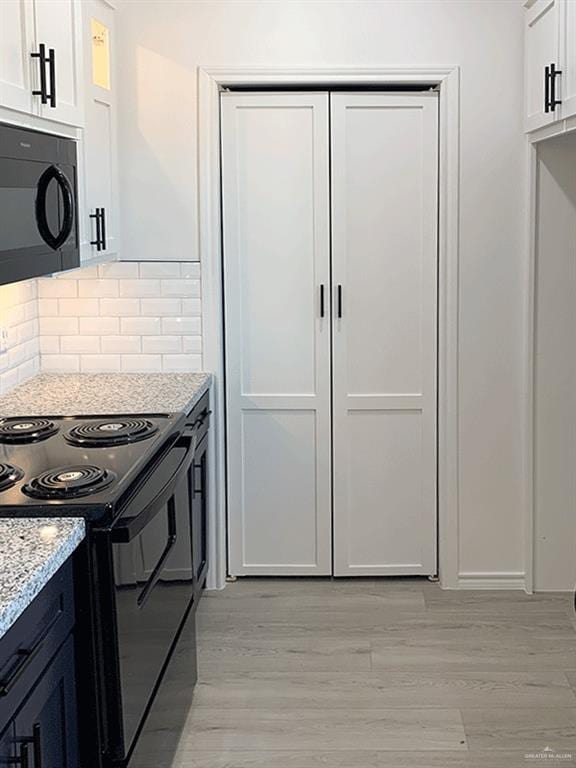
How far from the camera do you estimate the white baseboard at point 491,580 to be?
14.6 ft

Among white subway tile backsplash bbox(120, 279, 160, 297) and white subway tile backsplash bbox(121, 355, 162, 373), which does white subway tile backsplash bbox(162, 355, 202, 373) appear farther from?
white subway tile backsplash bbox(120, 279, 160, 297)

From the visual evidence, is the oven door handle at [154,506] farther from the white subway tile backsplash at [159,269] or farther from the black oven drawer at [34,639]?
the white subway tile backsplash at [159,269]

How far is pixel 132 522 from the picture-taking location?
8.02 feet

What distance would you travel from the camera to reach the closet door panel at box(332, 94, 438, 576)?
4.30m

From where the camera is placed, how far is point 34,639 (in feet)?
6.51

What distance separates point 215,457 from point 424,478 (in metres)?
0.88

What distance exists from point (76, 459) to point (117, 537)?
50 cm

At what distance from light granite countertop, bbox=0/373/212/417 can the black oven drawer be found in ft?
4.25

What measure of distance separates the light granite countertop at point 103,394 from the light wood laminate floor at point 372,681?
905 millimetres

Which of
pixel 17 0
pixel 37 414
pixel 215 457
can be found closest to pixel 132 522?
pixel 37 414

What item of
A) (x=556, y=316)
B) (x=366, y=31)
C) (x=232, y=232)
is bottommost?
(x=556, y=316)

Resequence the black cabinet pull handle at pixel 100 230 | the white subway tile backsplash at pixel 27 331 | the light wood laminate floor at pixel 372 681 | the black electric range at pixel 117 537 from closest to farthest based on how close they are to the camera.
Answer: the black electric range at pixel 117 537 < the light wood laminate floor at pixel 372 681 < the black cabinet pull handle at pixel 100 230 < the white subway tile backsplash at pixel 27 331

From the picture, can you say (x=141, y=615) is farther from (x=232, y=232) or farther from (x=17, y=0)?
(x=232, y=232)

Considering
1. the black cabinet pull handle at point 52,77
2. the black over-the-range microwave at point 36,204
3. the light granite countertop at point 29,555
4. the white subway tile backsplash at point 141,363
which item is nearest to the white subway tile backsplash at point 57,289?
the white subway tile backsplash at point 141,363
